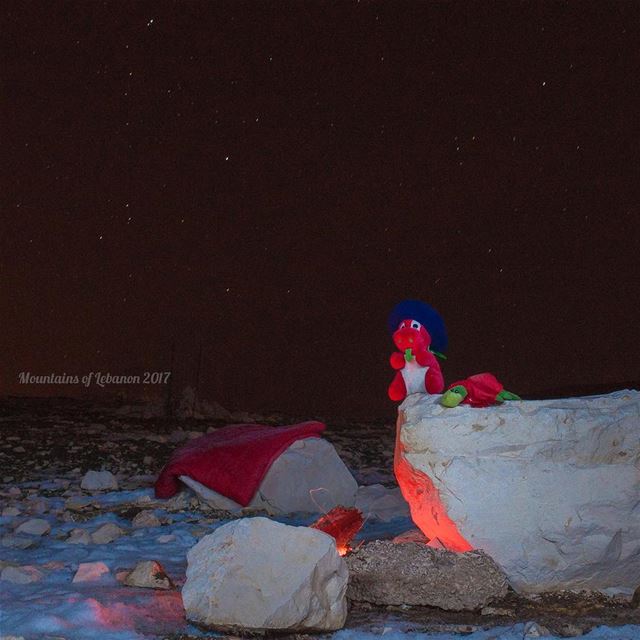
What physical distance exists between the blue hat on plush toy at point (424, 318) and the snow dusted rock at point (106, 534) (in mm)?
2111

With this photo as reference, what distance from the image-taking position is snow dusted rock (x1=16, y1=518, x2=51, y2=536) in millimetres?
4976

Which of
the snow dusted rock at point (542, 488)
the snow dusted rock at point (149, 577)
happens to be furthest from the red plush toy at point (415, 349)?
the snow dusted rock at point (149, 577)

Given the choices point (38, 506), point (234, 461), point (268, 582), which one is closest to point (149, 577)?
point (268, 582)

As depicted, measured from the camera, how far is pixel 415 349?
14.8 feet

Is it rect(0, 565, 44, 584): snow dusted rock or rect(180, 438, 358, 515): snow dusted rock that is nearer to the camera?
rect(0, 565, 44, 584): snow dusted rock

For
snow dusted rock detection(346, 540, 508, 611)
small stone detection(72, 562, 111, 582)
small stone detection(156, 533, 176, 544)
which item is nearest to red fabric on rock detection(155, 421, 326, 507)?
small stone detection(156, 533, 176, 544)

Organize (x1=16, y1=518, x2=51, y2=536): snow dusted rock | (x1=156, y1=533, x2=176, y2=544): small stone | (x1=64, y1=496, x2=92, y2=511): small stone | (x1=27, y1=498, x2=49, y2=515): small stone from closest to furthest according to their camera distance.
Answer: (x1=156, y1=533, x2=176, y2=544): small stone < (x1=16, y1=518, x2=51, y2=536): snow dusted rock < (x1=27, y1=498, x2=49, y2=515): small stone < (x1=64, y1=496, x2=92, y2=511): small stone

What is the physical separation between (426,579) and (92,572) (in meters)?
1.62

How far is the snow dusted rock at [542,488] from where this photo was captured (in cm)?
378

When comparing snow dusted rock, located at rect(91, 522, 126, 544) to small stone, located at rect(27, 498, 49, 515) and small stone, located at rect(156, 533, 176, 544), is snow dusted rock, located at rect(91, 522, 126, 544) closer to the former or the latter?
small stone, located at rect(156, 533, 176, 544)

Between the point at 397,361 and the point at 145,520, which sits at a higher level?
the point at 397,361

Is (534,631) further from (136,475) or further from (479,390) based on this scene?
(136,475)

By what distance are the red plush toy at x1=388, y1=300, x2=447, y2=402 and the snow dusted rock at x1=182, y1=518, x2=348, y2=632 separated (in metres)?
1.48

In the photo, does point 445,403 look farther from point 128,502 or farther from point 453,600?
point 128,502
